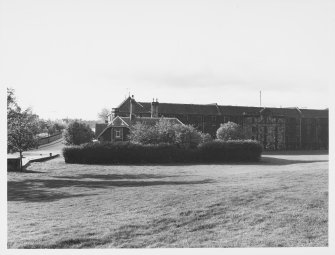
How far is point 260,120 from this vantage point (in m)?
71.6

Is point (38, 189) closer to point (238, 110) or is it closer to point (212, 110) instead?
point (212, 110)

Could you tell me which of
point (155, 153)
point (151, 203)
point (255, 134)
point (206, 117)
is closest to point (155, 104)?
point (206, 117)

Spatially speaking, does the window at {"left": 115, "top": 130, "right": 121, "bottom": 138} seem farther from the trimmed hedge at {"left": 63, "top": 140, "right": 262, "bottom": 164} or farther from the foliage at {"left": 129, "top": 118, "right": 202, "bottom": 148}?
the trimmed hedge at {"left": 63, "top": 140, "right": 262, "bottom": 164}

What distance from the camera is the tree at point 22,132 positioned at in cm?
2395

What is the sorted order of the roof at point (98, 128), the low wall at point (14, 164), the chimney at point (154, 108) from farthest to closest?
the chimney at point (154, 108), the roof at point (98, 128), the low wall at point (14, 164)

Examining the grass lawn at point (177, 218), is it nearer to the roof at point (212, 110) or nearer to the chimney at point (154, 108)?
the chimney at point (154, 108)

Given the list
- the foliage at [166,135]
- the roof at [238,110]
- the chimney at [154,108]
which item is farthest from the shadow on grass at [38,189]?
the roof at [238,110]

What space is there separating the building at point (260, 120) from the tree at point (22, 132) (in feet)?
137

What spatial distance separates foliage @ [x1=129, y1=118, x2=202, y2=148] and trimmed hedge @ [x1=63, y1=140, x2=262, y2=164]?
136cm

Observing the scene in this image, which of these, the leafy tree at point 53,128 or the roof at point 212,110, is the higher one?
the roof at point 212,110

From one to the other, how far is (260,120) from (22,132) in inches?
2125

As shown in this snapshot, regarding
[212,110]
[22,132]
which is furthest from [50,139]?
[22,132]

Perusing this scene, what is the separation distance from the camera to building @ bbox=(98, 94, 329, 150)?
6994 centimetres

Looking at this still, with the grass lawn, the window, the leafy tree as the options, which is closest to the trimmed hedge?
the window
